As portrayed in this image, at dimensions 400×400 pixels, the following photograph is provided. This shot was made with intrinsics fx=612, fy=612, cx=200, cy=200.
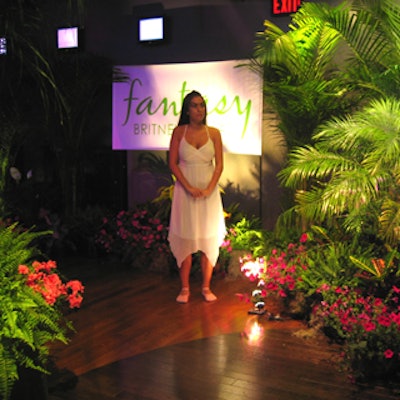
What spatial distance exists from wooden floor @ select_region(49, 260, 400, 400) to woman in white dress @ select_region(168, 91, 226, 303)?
21.2 inches

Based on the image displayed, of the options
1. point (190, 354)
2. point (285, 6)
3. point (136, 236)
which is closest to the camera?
point (190, 354)

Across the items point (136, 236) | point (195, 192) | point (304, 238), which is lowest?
point (136, 236)

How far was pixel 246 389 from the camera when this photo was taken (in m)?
3.57

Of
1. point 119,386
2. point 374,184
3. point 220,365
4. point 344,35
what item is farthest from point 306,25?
point 119,386

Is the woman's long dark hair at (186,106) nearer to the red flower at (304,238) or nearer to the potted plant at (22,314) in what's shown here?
the red flower at (304,238)

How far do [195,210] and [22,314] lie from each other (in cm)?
248

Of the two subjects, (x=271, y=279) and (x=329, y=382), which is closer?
(x=329, y=382)

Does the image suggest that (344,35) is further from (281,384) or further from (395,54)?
(281,384)

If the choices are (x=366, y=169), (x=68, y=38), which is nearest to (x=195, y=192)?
(x=366, y=169)

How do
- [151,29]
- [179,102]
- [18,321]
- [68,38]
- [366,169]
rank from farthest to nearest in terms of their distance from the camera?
1. [68,38]
2. [151,29]
3. [179,102]
4. [366,169]
5. [18,321]

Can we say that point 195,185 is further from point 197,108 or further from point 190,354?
point 190,354

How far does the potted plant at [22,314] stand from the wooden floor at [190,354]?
0.72 metres

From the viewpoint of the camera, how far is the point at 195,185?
5090 mm

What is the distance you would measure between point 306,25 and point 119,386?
133 inches
